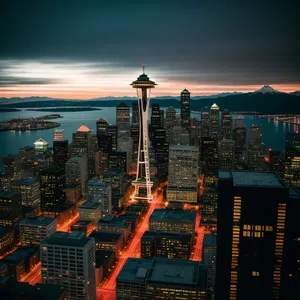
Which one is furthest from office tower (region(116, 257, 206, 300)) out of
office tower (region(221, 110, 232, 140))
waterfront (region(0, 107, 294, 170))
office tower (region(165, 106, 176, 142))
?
office tower (region(165, 106, 176, 142))

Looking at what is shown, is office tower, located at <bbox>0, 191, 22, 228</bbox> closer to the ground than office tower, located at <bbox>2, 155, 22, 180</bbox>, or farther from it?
closer to the ground

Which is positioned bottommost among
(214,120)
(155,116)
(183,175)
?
(183,175)

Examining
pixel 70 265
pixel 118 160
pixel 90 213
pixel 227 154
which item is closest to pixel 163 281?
pixel 70 265

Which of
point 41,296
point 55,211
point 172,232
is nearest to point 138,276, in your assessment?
point 41,296

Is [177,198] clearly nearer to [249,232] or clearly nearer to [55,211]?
[55,211]

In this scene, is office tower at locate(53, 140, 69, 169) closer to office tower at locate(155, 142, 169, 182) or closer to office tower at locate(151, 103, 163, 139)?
office tower at locate(155, 142, 169, 182)

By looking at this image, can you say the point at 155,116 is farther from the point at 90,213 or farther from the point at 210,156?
the point at 90,213
